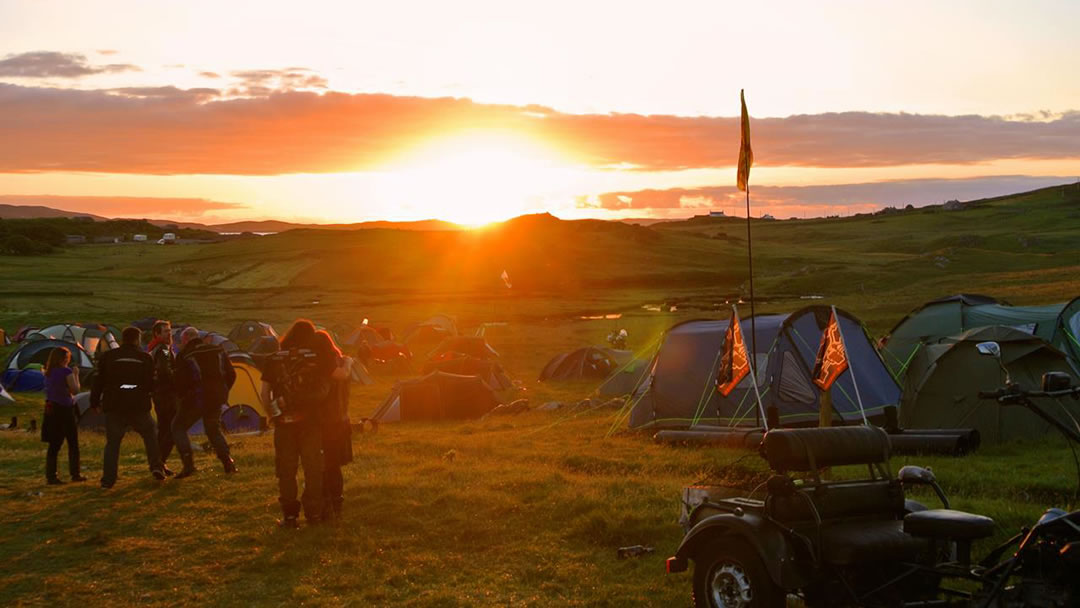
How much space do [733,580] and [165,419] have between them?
1033 centimetres

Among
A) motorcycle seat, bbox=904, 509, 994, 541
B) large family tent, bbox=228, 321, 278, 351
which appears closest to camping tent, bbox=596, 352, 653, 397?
motorcycle seat, bbox=904, 509, 994, 541

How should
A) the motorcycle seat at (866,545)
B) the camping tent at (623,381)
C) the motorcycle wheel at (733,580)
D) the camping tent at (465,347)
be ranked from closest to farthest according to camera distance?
1. the motorcycle seat at (866,545)
2. the motorcycle wheel at (733,580)
3. the camping tent at (623,381)
4. the camping tent at (465,347)

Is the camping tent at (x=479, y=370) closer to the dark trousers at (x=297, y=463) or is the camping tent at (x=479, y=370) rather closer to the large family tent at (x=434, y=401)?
the large family tent at (x=434, y=401)

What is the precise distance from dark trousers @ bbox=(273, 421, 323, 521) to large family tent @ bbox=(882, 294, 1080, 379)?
13011mm

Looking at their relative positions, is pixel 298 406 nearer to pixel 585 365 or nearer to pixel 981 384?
pixel 981 384

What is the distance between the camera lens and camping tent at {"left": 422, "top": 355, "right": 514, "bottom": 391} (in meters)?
31.6

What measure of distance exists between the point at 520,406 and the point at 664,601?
1820 cm

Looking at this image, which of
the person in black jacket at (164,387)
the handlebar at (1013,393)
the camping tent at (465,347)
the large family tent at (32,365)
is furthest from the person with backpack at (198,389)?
the camping tent at (465,347)

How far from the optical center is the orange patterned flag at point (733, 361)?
1602cm

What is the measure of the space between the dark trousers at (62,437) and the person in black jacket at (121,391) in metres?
1.07

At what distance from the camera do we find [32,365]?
35.1 meters

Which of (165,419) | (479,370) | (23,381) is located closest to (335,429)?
(165,419)

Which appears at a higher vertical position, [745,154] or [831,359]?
[745,154]

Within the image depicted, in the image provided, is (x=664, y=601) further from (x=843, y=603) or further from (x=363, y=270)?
(x=363, y=270)
